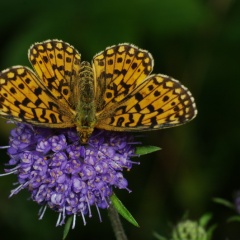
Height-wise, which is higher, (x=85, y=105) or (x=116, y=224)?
(x=85, y=105)

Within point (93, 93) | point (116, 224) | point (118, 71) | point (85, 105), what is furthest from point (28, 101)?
point (116, 224)

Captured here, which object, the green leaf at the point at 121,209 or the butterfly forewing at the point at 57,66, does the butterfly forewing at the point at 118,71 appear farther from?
the green leaf at the point at 121,209

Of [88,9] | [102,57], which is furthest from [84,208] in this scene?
[88,9]

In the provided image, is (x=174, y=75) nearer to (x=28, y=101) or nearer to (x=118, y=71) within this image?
(x=118, y=71)

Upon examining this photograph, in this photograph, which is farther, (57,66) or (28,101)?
(57,66)

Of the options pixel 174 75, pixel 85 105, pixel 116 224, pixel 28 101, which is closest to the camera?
pixel 28 101

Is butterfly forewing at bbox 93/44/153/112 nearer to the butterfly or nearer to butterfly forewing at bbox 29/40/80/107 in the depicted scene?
the butterfly

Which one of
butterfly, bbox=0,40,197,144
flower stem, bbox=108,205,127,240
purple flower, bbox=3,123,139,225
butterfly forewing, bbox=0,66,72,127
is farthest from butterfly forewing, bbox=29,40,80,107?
flower stem, bbox=108,205,127,240
